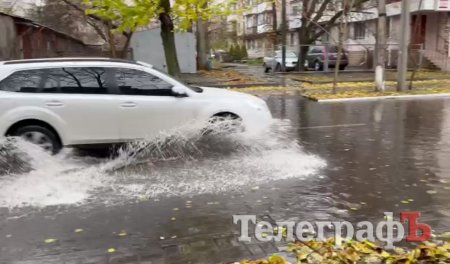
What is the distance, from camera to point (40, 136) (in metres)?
7.75

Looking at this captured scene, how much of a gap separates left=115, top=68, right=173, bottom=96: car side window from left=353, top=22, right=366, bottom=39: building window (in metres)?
34.8

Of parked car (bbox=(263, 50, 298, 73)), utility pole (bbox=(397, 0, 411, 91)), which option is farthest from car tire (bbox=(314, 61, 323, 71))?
utility pole (bbox=(397, 0, 411, 91))

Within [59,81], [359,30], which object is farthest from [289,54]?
[59,81]

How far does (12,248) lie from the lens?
4719mm

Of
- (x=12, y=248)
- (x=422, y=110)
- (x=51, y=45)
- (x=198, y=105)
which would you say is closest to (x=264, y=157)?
(x=198, y=105)

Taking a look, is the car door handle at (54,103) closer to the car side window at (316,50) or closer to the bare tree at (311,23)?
the bare tree at (311,23)

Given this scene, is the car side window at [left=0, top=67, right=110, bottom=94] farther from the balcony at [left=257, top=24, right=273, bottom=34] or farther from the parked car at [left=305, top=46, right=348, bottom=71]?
the balcony at [left=257, top=24, right=273, bottom=34]

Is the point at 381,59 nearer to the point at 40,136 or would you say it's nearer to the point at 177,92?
the point at 177,92

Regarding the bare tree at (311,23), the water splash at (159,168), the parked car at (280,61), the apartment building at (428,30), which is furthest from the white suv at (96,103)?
the parked car at (280,61)

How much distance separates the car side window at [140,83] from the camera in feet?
26.7

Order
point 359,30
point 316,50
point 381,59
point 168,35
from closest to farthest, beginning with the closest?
point 381,59, point 168,35, point 316,50, point 359,30

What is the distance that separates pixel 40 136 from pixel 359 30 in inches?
1458

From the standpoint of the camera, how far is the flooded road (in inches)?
187

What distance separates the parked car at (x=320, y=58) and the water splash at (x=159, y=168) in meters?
21.5
